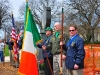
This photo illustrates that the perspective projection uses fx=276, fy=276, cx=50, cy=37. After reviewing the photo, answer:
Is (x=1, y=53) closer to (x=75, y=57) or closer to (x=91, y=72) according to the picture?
(x=91, y=72)

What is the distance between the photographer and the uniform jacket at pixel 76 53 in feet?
18.8

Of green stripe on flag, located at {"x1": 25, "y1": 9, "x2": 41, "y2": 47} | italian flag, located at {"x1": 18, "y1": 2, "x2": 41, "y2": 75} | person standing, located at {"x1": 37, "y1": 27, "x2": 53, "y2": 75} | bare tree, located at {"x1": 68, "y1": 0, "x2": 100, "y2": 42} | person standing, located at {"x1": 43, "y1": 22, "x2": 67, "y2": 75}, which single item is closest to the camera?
italian flag, located at {"x1": 18, "y1": 2, "x2": 41, "y2": 75}

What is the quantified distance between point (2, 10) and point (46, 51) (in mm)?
58094

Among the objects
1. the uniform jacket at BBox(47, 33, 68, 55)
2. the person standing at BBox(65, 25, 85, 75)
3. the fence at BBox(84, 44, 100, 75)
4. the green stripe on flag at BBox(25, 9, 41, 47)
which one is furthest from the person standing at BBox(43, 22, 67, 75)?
the fence at BBox(84, 44, 100, 75)

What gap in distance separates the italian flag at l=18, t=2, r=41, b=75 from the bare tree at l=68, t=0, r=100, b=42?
47.3 m

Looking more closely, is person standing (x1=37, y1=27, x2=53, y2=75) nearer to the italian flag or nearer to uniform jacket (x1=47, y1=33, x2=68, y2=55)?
uniform jacket (x1=47, y1=33, x2=68, y2=55)

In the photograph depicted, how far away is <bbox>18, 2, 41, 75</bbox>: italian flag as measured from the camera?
6.21m

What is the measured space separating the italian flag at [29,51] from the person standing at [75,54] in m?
0.79

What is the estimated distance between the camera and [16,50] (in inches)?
594

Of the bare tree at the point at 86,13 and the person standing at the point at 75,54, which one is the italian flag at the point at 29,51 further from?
the bare tree at the point at 86,13

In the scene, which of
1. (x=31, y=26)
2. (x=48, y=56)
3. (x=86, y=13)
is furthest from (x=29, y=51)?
(x=86, y=13)

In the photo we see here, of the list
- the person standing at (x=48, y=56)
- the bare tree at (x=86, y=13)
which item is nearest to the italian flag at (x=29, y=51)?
the person standing at (x=48, y=56)

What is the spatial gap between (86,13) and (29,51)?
50420mm

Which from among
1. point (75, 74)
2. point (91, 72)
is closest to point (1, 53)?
point (91, 72)
